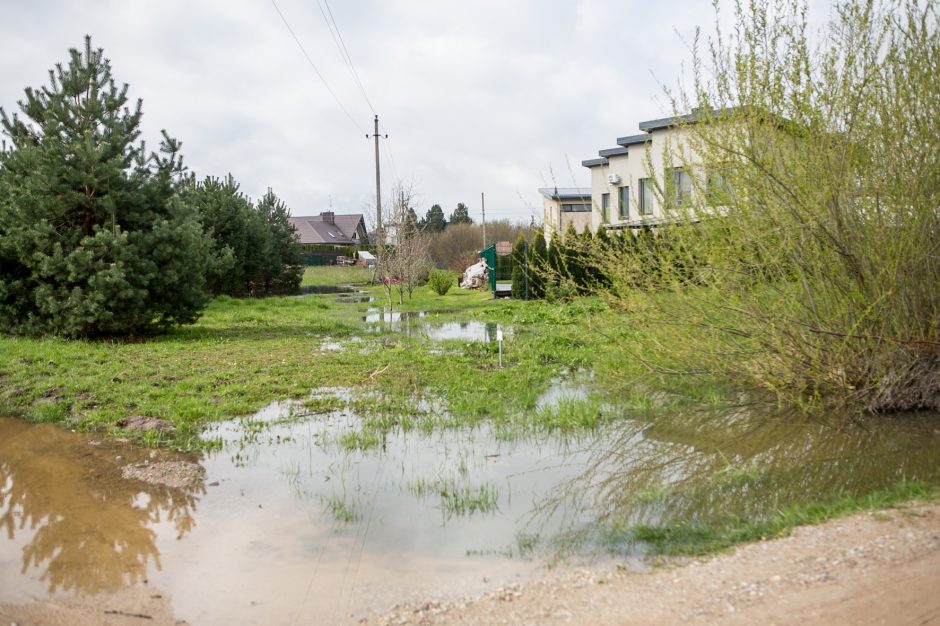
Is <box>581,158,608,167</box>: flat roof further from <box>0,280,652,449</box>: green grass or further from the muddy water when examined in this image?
the muddy water

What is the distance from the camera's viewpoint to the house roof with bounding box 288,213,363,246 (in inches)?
3140

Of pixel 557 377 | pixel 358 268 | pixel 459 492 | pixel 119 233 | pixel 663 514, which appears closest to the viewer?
pixel 663 514

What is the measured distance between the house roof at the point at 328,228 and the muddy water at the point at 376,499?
71965 mm

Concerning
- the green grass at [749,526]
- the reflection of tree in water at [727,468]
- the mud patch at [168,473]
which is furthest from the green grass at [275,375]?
the green grass at [749,526]

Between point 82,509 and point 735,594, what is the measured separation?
197 inches

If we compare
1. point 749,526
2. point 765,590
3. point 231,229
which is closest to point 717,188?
point 749,526

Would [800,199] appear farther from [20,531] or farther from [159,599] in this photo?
[20,531]

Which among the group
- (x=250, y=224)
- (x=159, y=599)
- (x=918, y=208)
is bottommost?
(x=159, y=599)

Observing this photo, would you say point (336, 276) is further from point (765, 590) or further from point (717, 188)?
point (765, 590)

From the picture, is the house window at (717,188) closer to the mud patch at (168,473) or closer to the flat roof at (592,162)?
the mud patch at (168,473)

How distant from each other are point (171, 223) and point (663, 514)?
13.3 metres

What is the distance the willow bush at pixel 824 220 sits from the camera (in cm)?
726

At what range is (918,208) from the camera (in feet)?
23.6

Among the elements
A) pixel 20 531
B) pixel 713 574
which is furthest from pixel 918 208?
pixel 20 531
